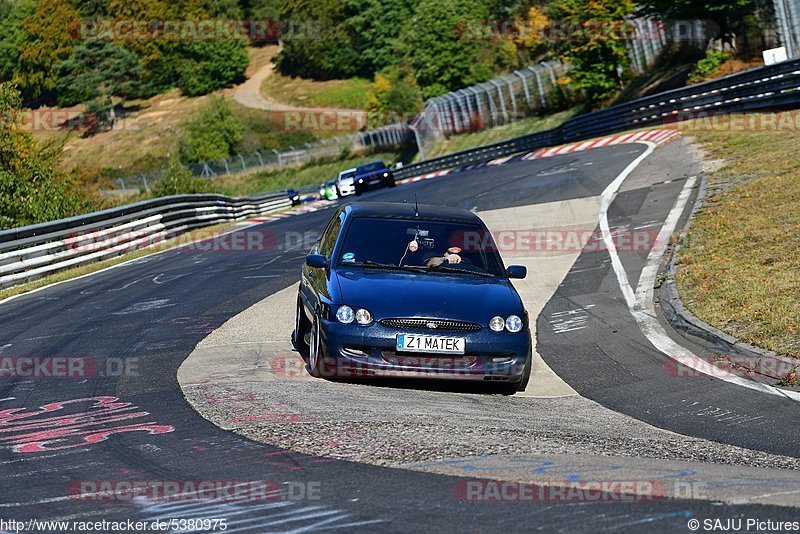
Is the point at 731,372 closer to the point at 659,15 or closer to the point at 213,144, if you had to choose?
the point at 659,15

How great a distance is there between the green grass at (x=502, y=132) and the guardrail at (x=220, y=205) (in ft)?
41.2

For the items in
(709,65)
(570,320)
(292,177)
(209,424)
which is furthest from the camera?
(292,177)

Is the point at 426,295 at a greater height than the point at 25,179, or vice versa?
the point at 25,179

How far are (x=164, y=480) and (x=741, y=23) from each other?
40404mm

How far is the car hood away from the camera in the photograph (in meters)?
9.26

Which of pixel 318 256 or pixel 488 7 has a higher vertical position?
pixel 488 7

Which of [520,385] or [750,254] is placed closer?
[520,385]

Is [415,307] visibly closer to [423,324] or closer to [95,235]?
[423,324]

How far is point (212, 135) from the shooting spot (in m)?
97.6

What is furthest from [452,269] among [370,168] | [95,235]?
[370,168]

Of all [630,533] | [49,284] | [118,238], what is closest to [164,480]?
[630,533]

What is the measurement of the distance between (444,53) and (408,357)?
8191cm

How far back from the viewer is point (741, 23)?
42.2 metres

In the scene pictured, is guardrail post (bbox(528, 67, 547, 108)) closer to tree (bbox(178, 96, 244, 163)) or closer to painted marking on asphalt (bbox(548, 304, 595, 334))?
tree (bbox(178, 96, 244, 163))
